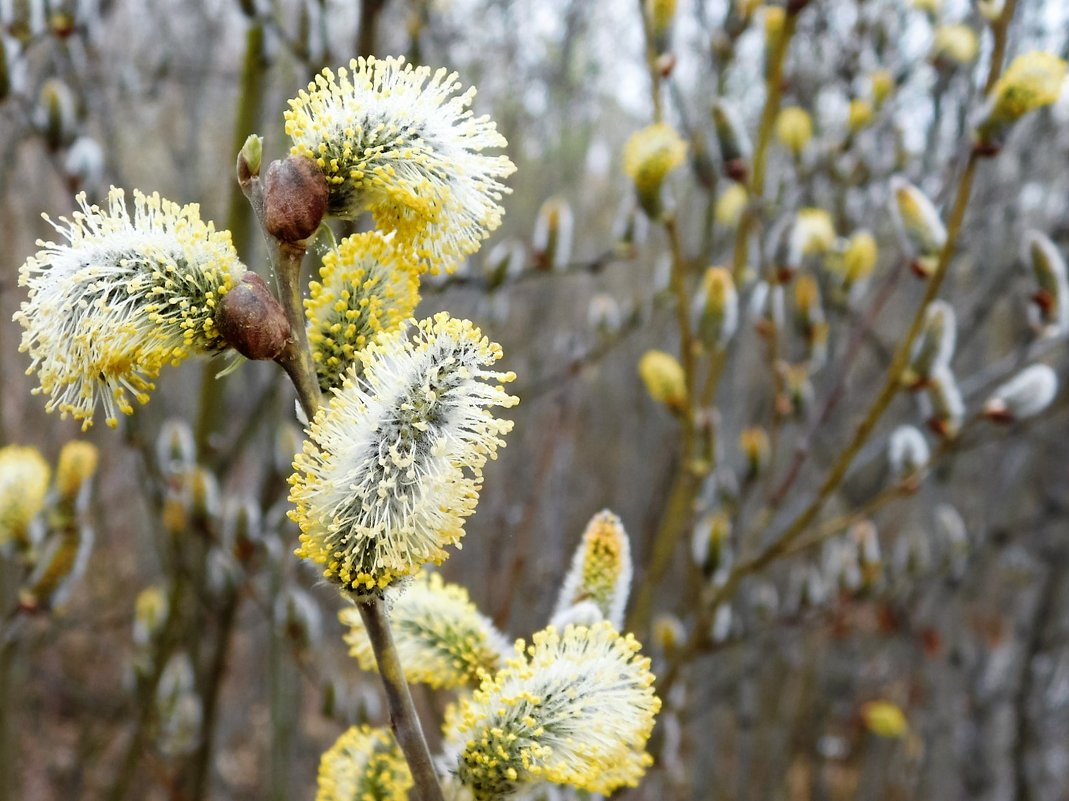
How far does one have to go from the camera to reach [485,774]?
803 mm

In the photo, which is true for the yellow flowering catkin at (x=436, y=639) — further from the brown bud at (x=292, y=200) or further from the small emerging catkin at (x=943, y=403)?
the small emerging catkin at (x=943, y=403)

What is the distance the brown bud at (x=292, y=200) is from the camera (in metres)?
0.73

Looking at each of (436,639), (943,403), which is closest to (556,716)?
(436,639)

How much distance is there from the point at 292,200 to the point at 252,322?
4.0 inches

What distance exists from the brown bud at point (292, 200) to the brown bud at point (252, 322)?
5cm

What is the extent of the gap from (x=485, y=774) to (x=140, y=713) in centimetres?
138

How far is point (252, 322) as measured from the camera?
28.0 inches

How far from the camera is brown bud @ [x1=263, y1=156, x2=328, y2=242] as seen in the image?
73 centimetres

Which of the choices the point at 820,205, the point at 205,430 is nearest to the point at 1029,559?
the point at 820,205

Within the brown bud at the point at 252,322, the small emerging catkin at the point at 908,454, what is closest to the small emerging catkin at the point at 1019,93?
the small emerging catkin at the point at 908,454

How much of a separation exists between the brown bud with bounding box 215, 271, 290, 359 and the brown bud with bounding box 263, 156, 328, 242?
0.05 metres

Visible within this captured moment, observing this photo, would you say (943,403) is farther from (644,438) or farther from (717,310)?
(644,438)

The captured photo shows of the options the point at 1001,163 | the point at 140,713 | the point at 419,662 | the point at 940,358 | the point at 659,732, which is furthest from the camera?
the point at 1001,163

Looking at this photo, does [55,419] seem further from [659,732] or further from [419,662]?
[419,662]
